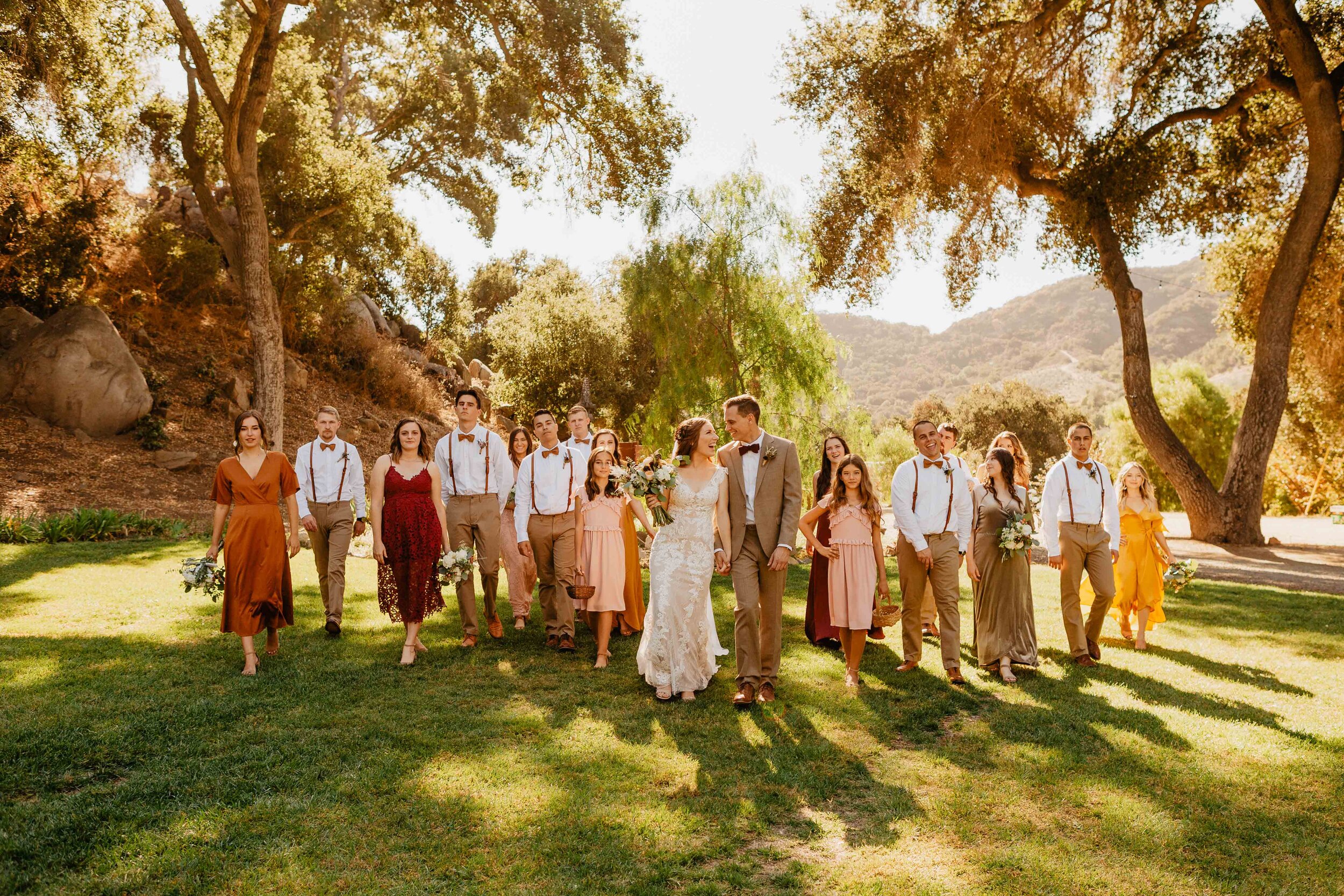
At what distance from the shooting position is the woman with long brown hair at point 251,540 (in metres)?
6.92

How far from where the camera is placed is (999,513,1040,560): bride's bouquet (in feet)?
24.1

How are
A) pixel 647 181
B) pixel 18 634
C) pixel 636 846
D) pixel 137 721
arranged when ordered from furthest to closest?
pixel 647 181 → pixel 18 634 → pixel 137 721 → pixel 636 846

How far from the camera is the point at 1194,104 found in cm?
1817

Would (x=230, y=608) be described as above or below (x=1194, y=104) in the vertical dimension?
below

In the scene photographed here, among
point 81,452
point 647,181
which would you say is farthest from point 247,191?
point 647,181

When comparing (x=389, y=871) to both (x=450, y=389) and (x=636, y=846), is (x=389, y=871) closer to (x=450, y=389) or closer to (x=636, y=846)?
(x=636, y=846)

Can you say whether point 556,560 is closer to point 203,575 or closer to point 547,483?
point 547,483

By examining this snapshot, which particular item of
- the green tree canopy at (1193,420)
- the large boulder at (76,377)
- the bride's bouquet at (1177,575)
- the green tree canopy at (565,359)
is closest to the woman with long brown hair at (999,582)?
the bride's bouquet at (1177,575)

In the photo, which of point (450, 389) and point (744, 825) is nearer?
point (744, 825)

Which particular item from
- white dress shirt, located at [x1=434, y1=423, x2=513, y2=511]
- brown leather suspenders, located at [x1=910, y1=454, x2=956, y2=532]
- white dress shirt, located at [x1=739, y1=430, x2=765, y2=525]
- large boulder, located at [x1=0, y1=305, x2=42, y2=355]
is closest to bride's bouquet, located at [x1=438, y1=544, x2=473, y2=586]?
white dress shirt, located at [x1=434, y1=423, x2=513, y2=511]

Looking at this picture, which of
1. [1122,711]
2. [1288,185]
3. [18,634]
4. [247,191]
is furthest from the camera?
[1288,185]

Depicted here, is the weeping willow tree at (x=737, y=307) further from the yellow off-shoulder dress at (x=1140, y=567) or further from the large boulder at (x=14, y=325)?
the large boulder at (x=14, y=325)

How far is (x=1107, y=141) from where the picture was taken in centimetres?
1783

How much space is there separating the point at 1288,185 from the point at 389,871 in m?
23.4
